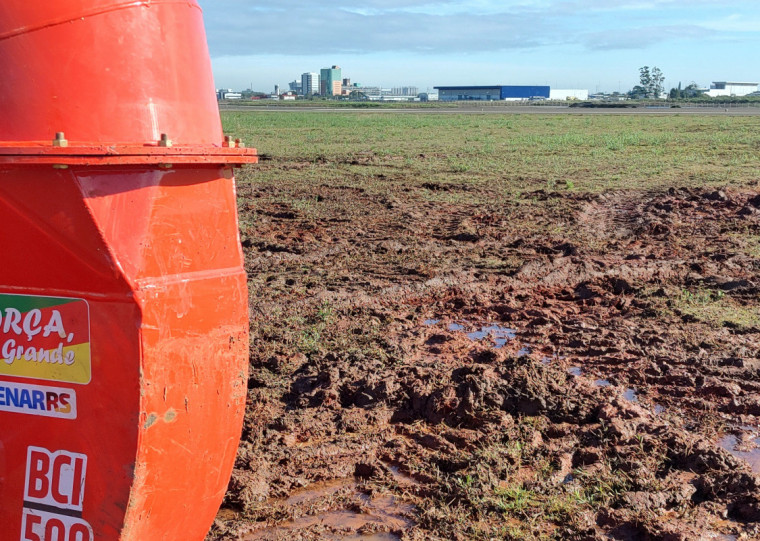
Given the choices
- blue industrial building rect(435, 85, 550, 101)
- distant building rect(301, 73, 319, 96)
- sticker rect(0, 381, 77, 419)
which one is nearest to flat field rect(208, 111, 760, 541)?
sticker rect(0, 381, 77, 419)

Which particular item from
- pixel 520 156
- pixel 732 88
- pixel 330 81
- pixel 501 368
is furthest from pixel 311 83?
pixel 501 368

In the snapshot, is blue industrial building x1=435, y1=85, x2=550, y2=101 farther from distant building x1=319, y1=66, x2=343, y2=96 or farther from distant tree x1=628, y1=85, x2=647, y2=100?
distant building x1=319, y1=66, x2=343, y2=96

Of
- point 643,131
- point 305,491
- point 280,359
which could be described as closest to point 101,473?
point 305,491

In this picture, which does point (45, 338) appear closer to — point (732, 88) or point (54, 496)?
point (54, 496)

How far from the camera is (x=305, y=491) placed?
13.9ft

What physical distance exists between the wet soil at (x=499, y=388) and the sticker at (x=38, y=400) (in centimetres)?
164

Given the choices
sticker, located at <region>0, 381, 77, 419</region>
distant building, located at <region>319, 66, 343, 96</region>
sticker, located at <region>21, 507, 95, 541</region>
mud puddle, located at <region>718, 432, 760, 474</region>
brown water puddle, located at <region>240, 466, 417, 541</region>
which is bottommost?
brown water puddle, located at <region>240, 466, 417, 541</region>

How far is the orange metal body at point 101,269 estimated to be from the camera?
220 cm

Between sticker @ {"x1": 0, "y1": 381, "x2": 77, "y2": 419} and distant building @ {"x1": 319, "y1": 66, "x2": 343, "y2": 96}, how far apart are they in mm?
158704

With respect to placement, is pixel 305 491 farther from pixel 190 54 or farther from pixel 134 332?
pixel 190 54

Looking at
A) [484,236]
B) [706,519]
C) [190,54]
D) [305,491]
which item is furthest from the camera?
[484,236]

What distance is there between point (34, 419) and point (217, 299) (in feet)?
2.04

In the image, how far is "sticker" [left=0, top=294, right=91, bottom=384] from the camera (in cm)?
224

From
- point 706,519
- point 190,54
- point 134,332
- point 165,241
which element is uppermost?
point 190,54
